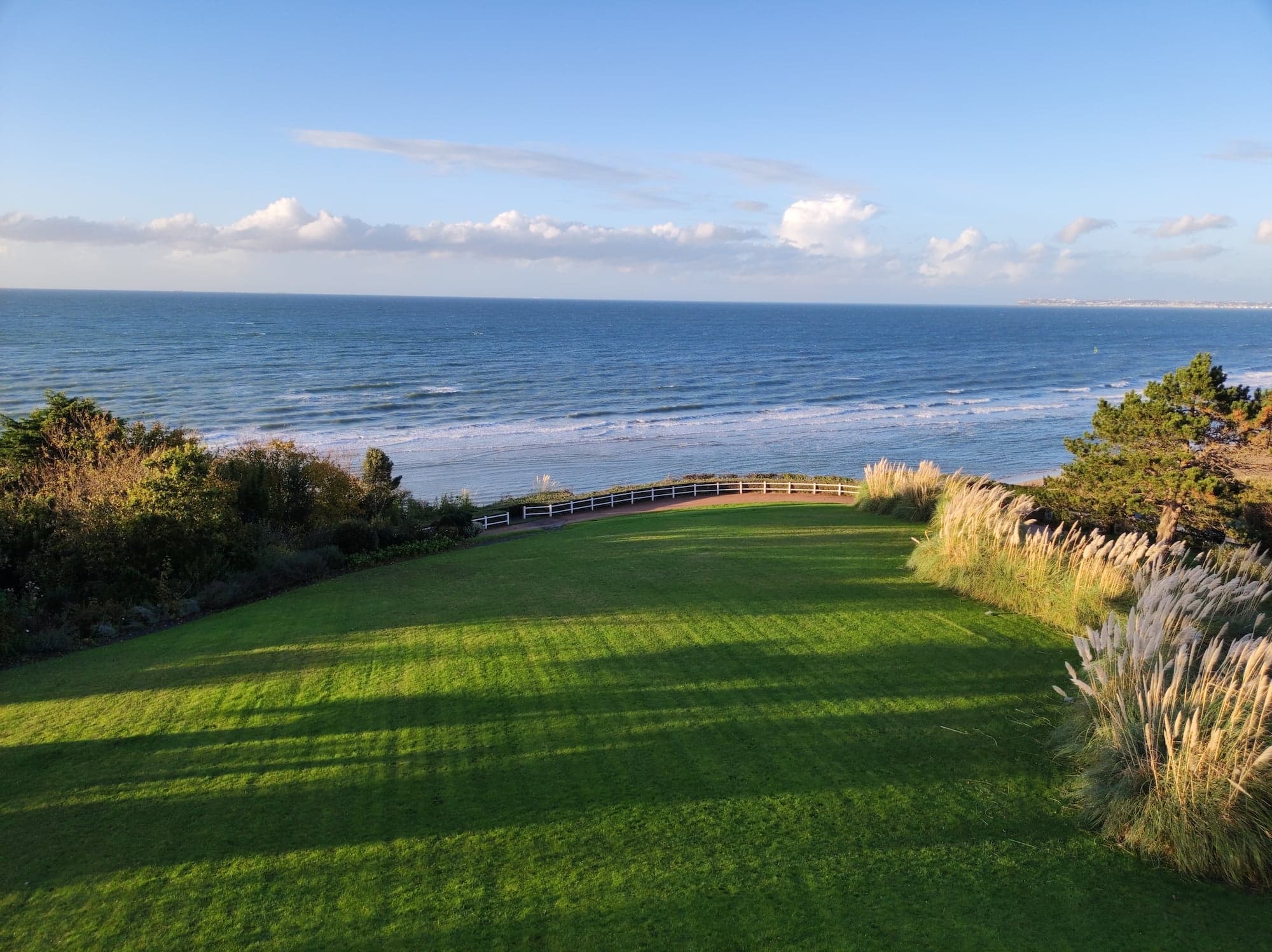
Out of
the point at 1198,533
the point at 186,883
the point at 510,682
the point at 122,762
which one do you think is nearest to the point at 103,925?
the point at 186,883

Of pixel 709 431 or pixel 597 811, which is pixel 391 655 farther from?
pixel 709 431

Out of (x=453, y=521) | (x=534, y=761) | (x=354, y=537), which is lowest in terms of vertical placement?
(x=453, y=521)

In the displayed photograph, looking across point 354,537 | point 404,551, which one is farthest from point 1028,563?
point 354,537

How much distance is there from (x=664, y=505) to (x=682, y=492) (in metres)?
1.61

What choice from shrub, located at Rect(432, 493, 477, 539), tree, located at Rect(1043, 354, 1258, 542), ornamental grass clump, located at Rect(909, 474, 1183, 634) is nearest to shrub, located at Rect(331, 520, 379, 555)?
shrub, located at Rect(432, 493, 477, 539)

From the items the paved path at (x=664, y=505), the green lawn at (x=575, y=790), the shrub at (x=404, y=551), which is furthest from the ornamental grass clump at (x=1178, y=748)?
the paved path at (x=664, y=505)

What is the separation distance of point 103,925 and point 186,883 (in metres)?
0.55

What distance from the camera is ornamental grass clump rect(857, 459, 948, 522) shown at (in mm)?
20453

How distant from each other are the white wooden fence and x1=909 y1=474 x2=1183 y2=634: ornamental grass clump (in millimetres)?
12583

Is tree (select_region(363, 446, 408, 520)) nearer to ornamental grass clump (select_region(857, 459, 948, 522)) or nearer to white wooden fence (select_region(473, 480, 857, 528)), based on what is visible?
white wooden fence (select_region(473, 480, 857, 528))

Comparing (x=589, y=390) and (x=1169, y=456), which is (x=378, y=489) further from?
(x=589, y=390)

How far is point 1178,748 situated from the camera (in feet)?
20.8

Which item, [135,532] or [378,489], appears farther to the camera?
[378,489]

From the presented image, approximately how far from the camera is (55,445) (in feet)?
59.9
